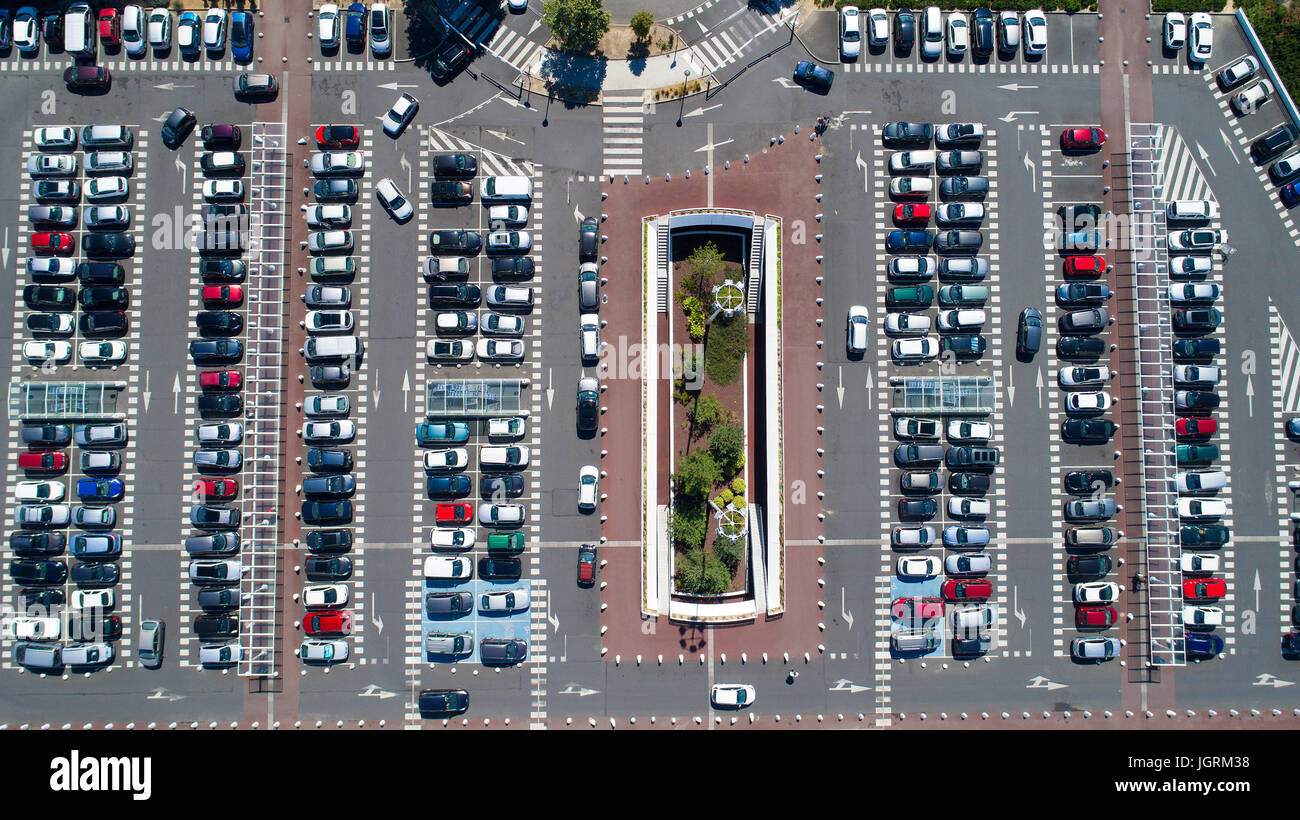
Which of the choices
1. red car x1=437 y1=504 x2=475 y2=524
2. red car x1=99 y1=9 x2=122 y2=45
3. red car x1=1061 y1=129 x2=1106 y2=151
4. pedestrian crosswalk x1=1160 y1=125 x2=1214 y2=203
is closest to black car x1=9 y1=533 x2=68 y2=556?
red car x1=437 y1=504 x2=475 y2=524

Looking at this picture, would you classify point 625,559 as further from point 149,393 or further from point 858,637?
point 149,393

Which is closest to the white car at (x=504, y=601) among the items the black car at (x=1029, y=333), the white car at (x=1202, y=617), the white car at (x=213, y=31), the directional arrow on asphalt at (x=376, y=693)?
the directional arrow on asphalt at (x=376, y=693)

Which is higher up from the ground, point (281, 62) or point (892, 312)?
point (281, 62)

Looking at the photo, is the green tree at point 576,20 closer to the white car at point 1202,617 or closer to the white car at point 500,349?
the white car at point 500,349

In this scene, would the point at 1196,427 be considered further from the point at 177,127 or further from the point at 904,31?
the point at 177,127

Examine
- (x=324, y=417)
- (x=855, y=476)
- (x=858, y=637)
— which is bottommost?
(x=858, y=637)
